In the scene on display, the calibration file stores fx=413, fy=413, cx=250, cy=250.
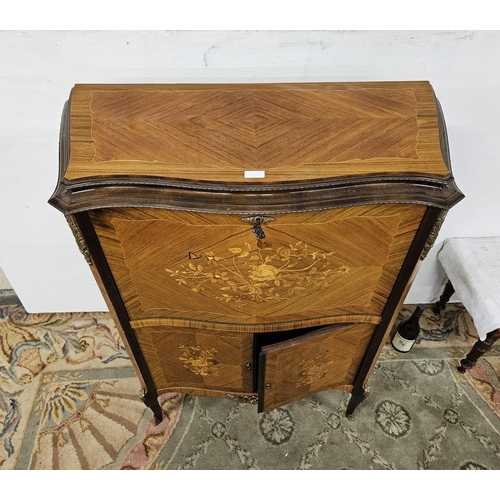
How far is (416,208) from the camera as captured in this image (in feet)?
1.93

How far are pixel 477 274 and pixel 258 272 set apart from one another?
0.68m

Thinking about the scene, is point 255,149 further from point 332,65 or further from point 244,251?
point 332,65

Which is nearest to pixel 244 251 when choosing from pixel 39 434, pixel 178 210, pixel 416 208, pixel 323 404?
pixel 178 210

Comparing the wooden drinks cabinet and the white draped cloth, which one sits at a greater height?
the wooden drinks cabinet

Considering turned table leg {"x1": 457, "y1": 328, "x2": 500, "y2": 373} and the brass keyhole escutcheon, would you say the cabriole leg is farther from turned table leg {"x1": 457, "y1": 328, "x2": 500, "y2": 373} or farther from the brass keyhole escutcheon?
turned table leg {"x1": 457, "y1": 328, "x2": 500, "y2": 373}

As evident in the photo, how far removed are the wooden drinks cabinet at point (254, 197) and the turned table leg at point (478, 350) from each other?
1.47 feet

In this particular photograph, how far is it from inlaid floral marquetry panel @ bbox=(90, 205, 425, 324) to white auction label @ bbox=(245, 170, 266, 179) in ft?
0.21

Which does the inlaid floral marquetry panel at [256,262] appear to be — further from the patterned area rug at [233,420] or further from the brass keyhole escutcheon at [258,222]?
the patterned area rug at [233,420]

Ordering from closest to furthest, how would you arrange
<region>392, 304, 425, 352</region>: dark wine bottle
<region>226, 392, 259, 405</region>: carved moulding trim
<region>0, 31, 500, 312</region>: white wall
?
<region>0, 31, 500, 312</region>: white wall < <region>226, 392, 259, 405</region>: carved moulding trim < <region>392, 304, 425, 352</region>: dark wine bottle

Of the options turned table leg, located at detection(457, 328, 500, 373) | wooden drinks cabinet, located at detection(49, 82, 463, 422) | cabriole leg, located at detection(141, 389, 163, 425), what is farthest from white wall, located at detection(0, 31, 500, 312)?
cabriole leg, located at detection(141, 389, 163, 425)

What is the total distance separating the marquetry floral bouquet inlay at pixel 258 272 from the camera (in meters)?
0.62

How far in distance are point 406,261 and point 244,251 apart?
265 mm

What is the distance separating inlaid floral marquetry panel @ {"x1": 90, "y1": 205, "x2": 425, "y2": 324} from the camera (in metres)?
0.59

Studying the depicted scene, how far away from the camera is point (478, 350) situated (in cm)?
110
